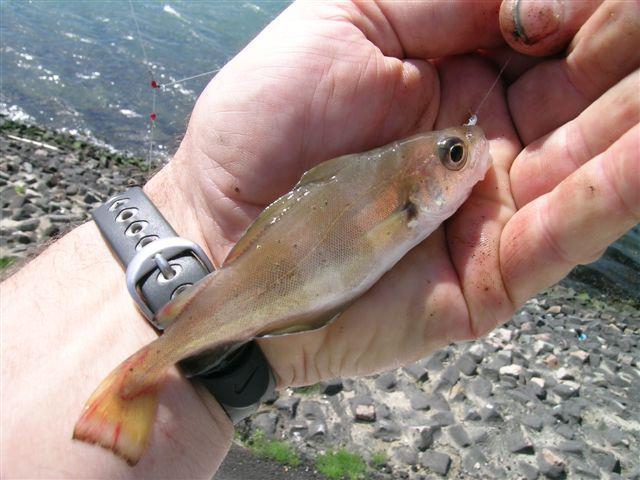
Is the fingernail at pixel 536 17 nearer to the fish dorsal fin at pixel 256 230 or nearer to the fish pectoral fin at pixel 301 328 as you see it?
the fish dorsal fin at pixel 256 230

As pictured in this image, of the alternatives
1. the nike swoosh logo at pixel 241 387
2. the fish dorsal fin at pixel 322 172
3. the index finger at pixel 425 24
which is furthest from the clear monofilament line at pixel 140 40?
the nike swoosh logo at pixel 241 387

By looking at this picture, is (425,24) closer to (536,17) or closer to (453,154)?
(536,17)

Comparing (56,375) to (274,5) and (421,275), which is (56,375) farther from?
(274,5)

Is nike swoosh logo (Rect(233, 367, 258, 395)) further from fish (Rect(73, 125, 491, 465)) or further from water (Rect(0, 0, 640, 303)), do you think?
water (Rect(0, 0, 640, 303))

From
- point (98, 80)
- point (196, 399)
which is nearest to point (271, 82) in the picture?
point (196, 399)

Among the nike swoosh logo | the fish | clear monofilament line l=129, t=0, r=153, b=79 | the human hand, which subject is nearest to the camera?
the fish

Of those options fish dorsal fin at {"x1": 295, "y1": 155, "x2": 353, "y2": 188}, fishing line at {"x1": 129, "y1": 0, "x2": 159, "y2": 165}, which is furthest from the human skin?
fishing line at {"x1": 129, "y1": 0, "x2": 159, "y2": 165}
